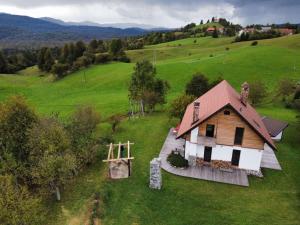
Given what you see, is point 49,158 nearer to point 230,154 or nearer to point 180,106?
point 230,154

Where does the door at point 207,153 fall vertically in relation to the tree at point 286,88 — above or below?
below

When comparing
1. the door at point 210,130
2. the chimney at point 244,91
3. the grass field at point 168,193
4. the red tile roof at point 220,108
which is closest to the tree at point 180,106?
the grass field at point 168,193

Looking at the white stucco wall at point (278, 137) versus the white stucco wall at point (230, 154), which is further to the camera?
the white stucco wall at point (278, 137)

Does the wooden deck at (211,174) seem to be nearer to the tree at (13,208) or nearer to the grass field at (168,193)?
the grass field at (168,193)

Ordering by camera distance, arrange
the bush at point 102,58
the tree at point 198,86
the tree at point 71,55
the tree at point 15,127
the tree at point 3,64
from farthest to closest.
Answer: the tree at point 71,55
the tree at point 3,64
the bush at point 102,58
the tree at point 198,86
the tree at point 15,127

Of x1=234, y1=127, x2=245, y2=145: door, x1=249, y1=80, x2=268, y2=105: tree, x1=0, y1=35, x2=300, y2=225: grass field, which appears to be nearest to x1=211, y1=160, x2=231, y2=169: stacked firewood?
x1=234, y1=127, x2=245, y2=145: door

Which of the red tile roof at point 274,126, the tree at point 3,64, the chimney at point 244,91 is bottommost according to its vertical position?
the tree at point 3,64

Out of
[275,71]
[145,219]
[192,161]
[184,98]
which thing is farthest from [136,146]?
[275,71]
